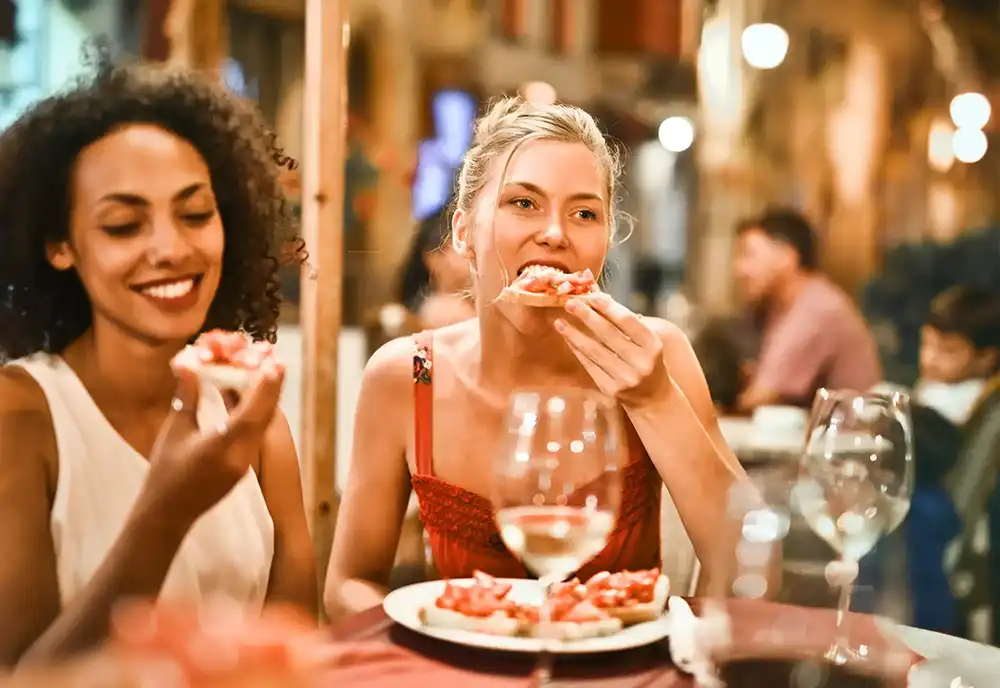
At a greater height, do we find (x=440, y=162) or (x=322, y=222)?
(x=440, y=162)

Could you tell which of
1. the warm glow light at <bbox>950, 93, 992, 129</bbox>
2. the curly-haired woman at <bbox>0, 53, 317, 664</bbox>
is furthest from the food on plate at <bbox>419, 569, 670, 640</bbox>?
the warm glow light at <bbox>950, 93, 992, 129</bbox>

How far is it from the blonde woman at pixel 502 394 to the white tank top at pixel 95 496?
33cm

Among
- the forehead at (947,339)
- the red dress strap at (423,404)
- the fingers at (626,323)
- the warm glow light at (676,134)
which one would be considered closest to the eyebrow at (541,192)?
the fingers at (626,323)

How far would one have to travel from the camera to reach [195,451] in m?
1.25

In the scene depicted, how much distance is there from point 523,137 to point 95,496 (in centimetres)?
87

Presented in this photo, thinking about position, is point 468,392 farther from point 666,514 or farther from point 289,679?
point 289,679

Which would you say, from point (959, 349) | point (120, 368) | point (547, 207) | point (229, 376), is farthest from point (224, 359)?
point (959, 349)

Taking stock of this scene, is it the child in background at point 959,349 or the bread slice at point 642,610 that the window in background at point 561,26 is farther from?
the bread slice at point 642,610

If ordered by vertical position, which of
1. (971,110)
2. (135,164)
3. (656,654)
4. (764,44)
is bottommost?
(656,654)

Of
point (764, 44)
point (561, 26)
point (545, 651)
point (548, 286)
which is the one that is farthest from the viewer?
point (764, 44)

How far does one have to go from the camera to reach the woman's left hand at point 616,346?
1.57 m

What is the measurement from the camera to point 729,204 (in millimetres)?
6820

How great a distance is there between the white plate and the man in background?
2.77 metres

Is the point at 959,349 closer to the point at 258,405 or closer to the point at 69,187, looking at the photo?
the point at 258,405
